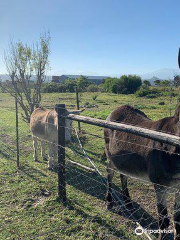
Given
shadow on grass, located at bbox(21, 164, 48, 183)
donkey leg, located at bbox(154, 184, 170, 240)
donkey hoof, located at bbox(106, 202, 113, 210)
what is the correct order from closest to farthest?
donkey leg, located at bbox(154, 184, 170, 240) < donkey hoof, located at bbox(106, 202, 113, 210) < shadow on grass, located at bbox(21, 164, 48, 183)

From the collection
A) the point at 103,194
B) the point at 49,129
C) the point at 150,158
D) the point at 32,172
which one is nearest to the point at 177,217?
the point at 150,158

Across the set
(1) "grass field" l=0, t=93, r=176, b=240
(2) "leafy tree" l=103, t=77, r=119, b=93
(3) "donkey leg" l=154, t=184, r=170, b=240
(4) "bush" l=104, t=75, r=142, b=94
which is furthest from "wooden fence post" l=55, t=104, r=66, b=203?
(2) "leafy tree" l=103, t=77, r=119, b=93

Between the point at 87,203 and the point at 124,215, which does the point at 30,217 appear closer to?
the point at 87,203

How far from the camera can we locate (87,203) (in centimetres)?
440

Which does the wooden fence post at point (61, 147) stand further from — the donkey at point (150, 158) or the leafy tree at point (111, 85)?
the leafy tree at point (111, 85)

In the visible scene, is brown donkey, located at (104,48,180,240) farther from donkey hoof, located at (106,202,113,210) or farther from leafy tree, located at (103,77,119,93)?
leafy tree, located at (103,77,119,93)

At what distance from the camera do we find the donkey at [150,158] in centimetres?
288

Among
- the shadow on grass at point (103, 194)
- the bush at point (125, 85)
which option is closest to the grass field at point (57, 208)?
the shadow on grass at point (103, 194)

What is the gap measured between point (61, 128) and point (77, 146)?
3.97m

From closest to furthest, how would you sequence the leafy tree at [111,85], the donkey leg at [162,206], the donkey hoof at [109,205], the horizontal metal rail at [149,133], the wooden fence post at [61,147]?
the horizontal metal rail at [149,133] < the donkey leg at [162,206] < the wooden fence post at [61,147] < the donkey hoof at [109,205] < the leafy tree at [111,85]

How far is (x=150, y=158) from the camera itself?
10.5 ft

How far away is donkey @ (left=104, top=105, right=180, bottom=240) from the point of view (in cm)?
288

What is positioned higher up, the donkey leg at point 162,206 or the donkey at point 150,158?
the donkey at point 150,158

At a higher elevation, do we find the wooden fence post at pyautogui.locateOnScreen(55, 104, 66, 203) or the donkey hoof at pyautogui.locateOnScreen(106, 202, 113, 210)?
the wooden fence post at pyautogui.locateOnScreen(55, 104, 66, 203)
